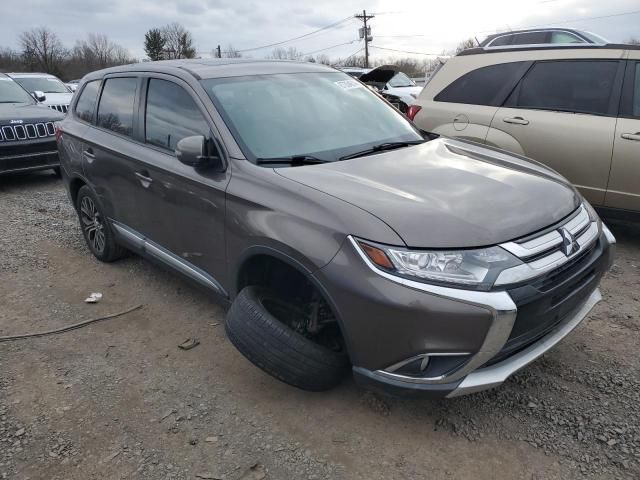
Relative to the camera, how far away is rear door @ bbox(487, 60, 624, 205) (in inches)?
174

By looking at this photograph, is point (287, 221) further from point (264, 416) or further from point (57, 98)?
point (57, 98)

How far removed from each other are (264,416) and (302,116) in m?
1.80

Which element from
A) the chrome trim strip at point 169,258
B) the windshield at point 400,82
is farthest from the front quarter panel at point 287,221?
the windshield at point 400,82

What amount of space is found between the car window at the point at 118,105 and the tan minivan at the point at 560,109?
301 centimetres

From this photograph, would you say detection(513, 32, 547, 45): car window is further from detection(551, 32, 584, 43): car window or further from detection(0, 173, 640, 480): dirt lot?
detection(0, 173, 640, 480): dirt lot

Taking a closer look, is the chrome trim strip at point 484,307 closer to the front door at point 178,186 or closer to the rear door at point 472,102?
the front door at point 178,186

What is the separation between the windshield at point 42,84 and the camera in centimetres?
1228

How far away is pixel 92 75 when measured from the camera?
4660mm

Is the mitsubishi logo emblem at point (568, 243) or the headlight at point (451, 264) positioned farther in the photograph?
the mitsubishi logo emblem at point (568, 243)

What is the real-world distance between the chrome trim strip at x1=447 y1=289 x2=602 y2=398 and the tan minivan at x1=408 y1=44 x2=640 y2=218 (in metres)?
2.37

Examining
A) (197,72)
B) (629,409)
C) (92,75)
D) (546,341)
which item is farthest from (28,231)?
(629,409)

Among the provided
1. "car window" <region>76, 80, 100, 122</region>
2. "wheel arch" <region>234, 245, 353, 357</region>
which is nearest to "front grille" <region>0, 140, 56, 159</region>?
"car window" <region>76, 80, 100, 122</region>

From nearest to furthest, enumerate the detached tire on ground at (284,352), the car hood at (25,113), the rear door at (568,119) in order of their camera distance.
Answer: the detached tire on ground at (284,352) < the rear door at (568,119) < the car hood at (25,113)

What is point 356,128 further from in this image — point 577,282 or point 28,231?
Result: point 28,231
